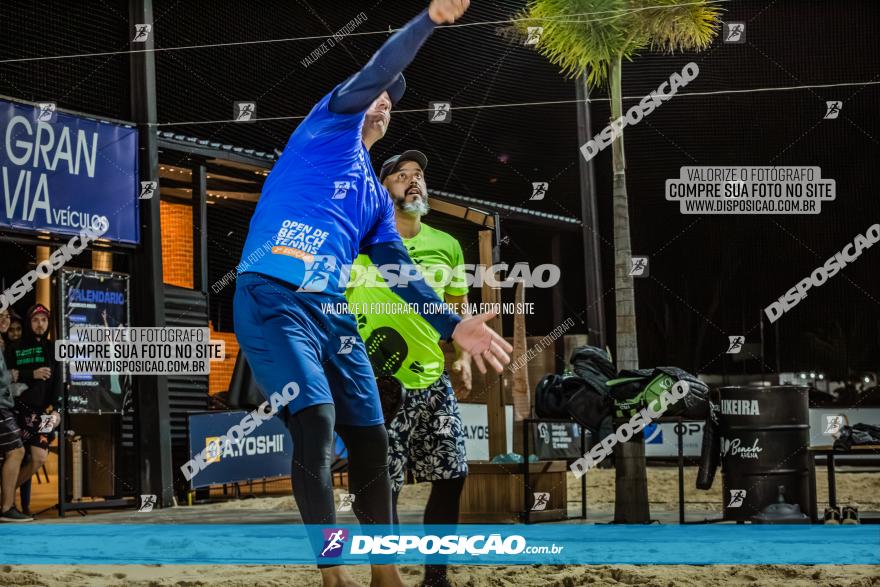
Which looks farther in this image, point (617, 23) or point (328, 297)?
point (617, 23)

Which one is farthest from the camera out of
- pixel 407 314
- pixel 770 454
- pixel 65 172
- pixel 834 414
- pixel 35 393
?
pixel 834 414

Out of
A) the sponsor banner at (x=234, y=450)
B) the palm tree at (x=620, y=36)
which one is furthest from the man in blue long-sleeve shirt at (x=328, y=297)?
the sponsor banner at (x=234, y=450)

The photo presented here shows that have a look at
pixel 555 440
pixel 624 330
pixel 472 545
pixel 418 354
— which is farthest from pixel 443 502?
pixel 555 440

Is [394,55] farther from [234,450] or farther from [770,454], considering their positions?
[234,450]

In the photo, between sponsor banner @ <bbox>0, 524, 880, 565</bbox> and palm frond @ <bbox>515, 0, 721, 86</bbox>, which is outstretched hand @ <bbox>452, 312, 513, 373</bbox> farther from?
palm frond @ <bbox>515, 0, 721, 86</bbox>

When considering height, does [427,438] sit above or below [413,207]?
below

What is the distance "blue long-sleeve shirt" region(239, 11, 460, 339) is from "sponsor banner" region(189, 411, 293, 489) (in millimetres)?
6618

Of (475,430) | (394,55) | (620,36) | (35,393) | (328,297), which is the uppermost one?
(620,36)

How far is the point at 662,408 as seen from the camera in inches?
291

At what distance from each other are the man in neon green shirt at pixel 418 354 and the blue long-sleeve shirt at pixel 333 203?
20 cm

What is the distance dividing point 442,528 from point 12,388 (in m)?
5.73

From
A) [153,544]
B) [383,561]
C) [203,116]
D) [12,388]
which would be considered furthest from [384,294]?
[203,116]

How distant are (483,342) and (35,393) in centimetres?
665

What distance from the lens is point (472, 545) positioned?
4.95 meters
